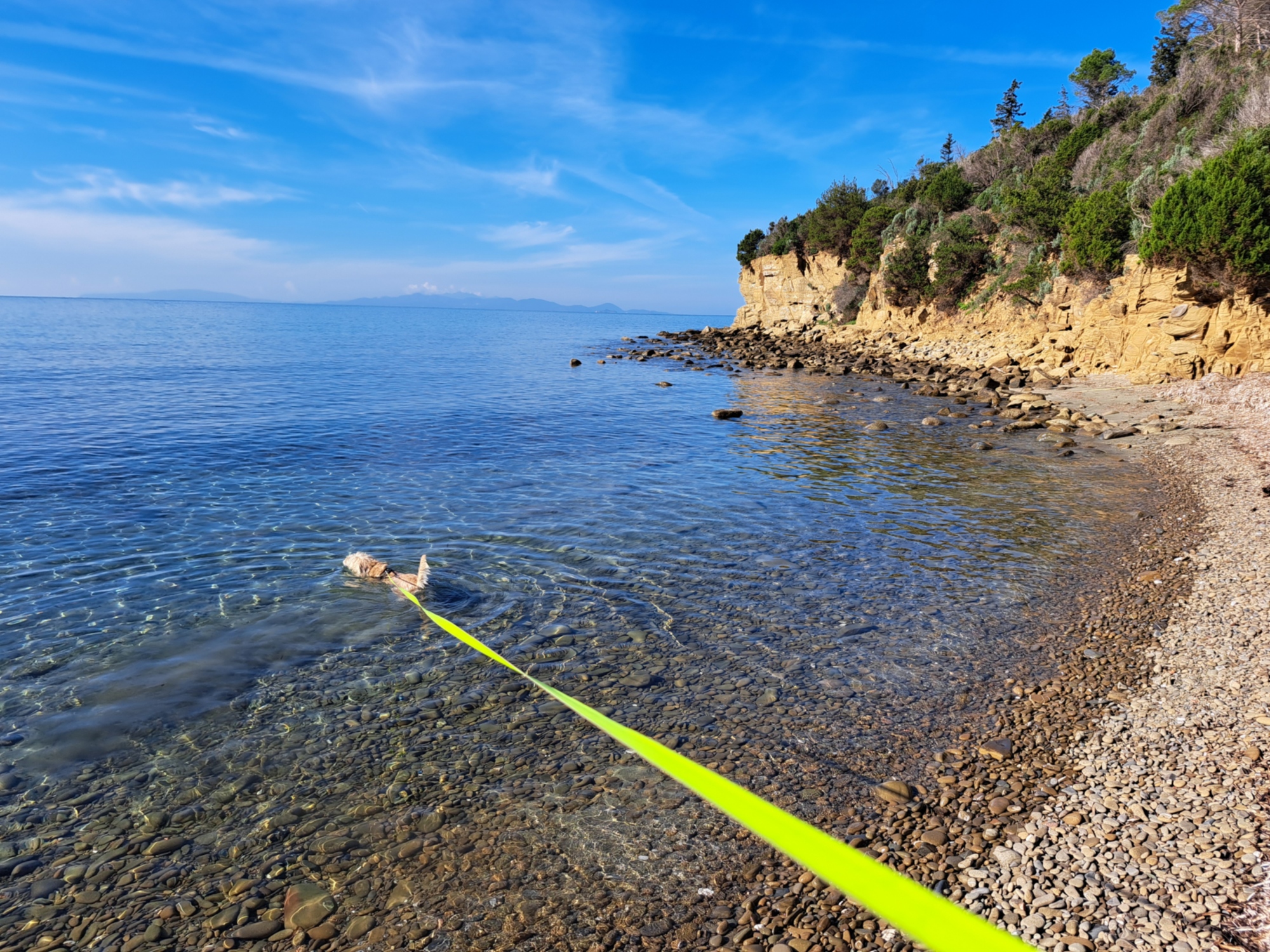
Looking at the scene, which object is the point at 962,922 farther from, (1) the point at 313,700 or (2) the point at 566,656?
(1) the point at 313,700

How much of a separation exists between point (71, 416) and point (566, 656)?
23112 millimetres

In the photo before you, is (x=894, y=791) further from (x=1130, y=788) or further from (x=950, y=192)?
(x=950, y=192)

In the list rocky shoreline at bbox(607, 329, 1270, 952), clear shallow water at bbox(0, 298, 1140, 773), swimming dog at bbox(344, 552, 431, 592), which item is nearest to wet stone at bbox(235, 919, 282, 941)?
clear shallow water at bbox(0, 298, 1140, 773)

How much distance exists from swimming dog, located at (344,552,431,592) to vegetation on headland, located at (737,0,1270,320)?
2528 centimetres

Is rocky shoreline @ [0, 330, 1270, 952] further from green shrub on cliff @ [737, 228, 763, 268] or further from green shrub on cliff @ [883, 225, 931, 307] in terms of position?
green shrub on cliff @ [737, 228, 763, 268]

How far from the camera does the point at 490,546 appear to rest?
10570 mm

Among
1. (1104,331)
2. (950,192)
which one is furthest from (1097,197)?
(950,192)

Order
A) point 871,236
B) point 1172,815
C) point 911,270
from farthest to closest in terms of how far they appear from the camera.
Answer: point 871,236
point 911,270
point 1172,815

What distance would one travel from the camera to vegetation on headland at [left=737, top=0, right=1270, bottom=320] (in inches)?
830

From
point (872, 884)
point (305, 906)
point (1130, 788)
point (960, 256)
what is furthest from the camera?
point (960, 256)

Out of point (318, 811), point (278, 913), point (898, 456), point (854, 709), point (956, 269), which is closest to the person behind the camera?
point (278, 913)

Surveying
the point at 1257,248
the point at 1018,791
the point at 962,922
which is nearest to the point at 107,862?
the point at 962,922

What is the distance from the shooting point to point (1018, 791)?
486cm

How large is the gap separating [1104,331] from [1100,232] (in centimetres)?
426
